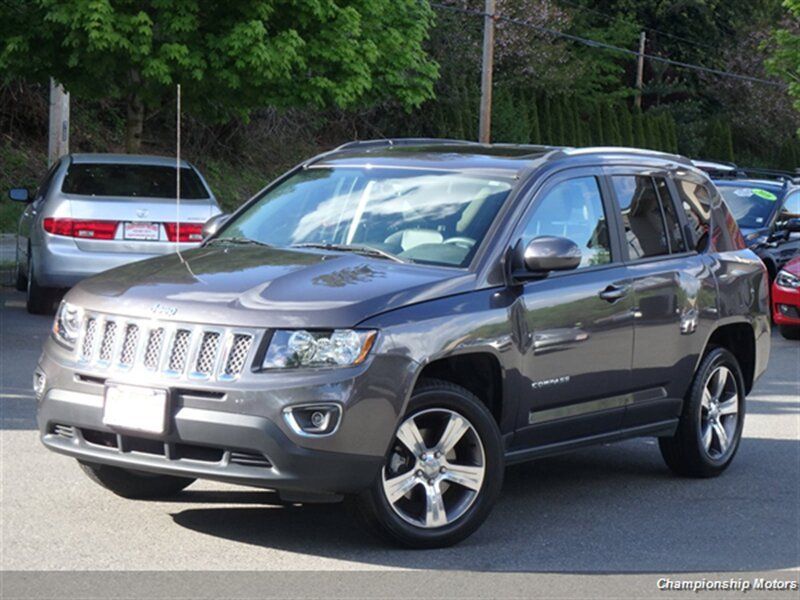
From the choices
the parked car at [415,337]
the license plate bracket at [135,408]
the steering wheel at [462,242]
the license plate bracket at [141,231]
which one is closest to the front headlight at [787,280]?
the license plate bracket at [141,231]

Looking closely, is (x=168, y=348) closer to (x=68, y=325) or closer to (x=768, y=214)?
(x=68, y=325)

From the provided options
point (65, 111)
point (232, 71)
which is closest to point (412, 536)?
point (232, 71)

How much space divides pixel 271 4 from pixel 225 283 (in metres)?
16.9

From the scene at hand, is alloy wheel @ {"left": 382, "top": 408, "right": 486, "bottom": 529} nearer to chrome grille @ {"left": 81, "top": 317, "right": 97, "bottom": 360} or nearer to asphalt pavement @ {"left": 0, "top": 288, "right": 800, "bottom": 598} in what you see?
asphalt pavement @ {"left": 0, "top": 288, "right": 800, "bottom": 598}

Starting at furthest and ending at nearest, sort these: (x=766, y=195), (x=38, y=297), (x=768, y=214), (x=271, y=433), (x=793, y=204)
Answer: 1. (x=766, y=195)
2. (x=793, y=204)
3. (x=768, y=214)
4. (x=38, y=297)
5. (x=271, y=433)

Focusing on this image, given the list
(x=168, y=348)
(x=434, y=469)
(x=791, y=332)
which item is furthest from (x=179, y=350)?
(x=791, y=332)

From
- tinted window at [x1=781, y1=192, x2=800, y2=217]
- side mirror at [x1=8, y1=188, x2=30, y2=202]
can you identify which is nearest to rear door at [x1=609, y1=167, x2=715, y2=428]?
side mirror at [x1=8, y1=188, x2=30, y2=202]

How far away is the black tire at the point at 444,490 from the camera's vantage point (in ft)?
21.8

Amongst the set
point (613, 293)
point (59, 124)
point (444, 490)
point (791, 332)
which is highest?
point (613, 293)

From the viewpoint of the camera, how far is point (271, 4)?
23141 millimetres

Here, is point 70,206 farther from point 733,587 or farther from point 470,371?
point 733,587

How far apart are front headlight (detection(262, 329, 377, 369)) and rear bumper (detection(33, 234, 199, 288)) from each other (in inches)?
351

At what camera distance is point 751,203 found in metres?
19.7

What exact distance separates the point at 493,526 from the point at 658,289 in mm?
1689
